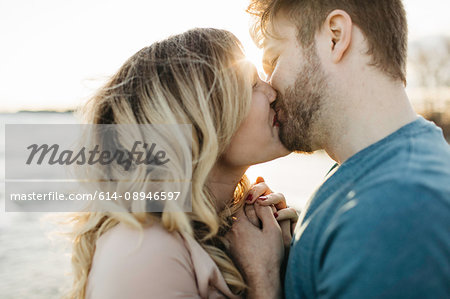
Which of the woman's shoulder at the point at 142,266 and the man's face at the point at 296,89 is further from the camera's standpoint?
the man's face at the point at 296,89

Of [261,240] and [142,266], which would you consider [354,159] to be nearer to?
[261,240]

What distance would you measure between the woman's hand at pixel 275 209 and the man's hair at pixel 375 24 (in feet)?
2.96

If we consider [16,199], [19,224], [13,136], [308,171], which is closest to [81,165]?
[19,224]

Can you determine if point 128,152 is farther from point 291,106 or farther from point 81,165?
point 291,106

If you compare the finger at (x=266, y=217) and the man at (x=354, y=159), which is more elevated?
the man at (x=354, y=159)

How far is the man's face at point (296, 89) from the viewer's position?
6.89 ft

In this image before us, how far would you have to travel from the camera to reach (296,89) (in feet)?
7.09

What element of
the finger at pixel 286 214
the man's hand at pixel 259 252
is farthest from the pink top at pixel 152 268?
the finger at pixel 286 214

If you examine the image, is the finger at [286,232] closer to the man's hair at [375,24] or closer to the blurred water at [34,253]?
the blurred water at [34,253]

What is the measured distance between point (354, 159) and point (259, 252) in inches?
25.9

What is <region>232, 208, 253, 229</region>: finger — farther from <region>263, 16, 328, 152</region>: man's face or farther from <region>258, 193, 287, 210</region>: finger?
<region>263, 16, 328, 152</region>: man's face

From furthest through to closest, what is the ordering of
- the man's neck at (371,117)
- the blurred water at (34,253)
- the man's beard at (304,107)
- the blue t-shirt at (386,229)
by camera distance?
the blurred water at (34,253)
the man's beard at (304,107)
the man's neck at (371,117)
the blue t-shirt at (386,229)

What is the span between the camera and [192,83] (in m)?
1.94

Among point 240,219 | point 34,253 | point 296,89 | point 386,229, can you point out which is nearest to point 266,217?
point 240,219
